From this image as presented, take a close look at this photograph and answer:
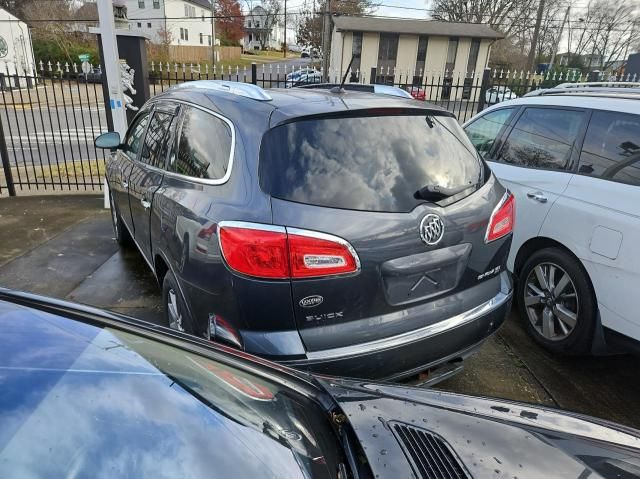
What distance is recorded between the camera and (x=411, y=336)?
227 centimetres

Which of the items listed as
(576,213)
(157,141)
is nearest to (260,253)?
(157,141)

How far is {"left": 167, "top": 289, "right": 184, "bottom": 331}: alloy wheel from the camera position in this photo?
9.12 ft

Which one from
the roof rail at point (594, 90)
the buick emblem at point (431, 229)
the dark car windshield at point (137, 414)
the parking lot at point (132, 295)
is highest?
the roof rail at point (594, 90)

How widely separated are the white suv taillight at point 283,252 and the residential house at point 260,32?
3542 inches

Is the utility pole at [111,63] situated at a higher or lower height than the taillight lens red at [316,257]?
higher

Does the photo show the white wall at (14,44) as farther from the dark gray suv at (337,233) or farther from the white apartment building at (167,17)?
the dark gray suv at (337,233)

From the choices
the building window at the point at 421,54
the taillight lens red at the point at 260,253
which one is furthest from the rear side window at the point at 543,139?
the building window at the point at 421,54

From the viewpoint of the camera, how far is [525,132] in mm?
3822

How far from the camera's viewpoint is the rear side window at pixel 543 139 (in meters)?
3.39

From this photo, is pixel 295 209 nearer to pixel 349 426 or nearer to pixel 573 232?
pixel 349 426

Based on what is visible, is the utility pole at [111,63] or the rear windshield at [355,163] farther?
the utility pole at [111,63]

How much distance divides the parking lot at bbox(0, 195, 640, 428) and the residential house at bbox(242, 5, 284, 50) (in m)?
86.0

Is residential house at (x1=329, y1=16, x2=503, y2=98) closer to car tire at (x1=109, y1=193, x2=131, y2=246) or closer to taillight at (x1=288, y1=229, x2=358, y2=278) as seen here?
car tire at (x1=109, y1=193, x2=131, y2=246)

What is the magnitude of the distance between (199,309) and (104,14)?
16.8ft
